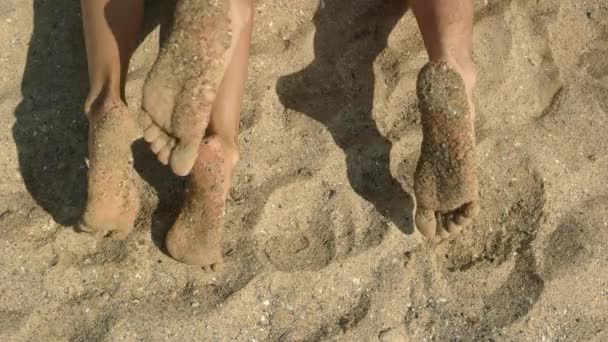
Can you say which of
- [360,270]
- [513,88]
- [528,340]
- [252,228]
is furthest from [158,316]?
[513,88]

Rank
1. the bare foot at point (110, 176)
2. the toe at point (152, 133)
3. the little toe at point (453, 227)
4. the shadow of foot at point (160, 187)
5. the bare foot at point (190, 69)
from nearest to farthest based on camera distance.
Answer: the bare foot at point (190, 69)
the toe at point (152, 133)
the bare foot at point (110, 176)
the little toe at point (453, 227)
the shadow of foot at point (160, 187)

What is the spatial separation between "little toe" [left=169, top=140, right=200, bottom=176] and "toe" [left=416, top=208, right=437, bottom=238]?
24.2 inches

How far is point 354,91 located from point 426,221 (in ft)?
1.70

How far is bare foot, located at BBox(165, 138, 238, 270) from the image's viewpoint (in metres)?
1.80

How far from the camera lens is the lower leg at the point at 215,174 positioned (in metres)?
1.81

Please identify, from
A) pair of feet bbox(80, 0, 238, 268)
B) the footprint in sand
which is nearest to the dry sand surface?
the footprint in sand

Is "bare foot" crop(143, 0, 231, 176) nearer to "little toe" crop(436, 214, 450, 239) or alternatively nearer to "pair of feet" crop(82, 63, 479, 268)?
"pair of feet" crop(82, 63, 479, 268)

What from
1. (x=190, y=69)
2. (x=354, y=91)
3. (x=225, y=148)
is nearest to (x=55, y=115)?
(x=225, y=148)

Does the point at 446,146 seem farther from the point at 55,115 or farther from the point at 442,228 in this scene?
the point at 55,115

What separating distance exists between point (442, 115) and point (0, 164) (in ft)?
4.08

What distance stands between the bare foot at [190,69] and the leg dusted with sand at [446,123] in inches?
19.5

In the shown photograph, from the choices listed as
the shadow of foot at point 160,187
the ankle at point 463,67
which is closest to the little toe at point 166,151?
the shadow of foot at point 160,187

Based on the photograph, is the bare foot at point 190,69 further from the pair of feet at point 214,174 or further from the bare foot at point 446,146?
the bare foot at point 446,146

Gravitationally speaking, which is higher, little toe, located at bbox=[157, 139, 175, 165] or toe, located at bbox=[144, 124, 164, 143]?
toe, located at bbox=[144, 124, 164, 143]
